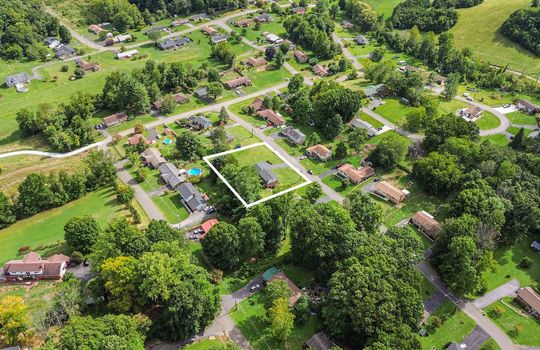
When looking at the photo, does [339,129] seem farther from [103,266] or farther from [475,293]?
[103,266]

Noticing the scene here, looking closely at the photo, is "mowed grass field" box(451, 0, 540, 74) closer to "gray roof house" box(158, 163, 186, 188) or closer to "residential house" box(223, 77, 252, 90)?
"residential house" box(223, 77, 252, 90)

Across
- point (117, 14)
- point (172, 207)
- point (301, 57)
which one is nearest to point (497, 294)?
point (172, 207)

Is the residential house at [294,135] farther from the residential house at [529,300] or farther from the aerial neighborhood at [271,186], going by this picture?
the residential house at [529,300]

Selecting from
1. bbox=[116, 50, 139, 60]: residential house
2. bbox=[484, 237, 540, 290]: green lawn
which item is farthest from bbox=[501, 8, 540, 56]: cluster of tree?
bbox=[116, 50, 139, 60]: residential house

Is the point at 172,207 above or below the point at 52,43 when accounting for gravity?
below

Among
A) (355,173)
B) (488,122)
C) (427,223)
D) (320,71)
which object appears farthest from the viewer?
(320,71)

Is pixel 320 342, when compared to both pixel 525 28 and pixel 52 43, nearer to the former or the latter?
pixel 525 28

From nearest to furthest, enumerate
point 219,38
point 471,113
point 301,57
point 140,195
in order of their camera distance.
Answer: point 140,195, point 471,113, point 301,57, point 219,38
